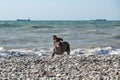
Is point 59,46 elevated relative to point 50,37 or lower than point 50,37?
elevated

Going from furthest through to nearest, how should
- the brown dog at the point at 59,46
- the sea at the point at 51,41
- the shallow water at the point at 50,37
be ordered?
the shallow water at the point at 50,37 < the sea at the point at 51,41 < the brown dog at the point at 59,46

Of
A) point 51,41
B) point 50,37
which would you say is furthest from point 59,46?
point 50,37

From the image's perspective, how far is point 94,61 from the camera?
12031mm

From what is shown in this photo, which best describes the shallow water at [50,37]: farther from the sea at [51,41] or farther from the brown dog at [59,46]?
the brown dog at [59,46]

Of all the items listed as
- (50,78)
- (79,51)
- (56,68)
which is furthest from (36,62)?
(79,51)

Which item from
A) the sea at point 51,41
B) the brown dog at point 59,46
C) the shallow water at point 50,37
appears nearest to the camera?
the brown dog at point 59,46

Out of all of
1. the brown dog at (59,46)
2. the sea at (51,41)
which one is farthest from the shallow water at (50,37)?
the brown dog at (59,46)

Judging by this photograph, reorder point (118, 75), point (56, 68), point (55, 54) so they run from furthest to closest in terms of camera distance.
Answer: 1. point (55, 54)
2. point (56, 68)
3. point (118, 75)

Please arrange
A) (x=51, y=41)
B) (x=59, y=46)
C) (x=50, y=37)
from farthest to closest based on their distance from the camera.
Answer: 1. (x=50, y=37)
2. (x=51, y=41)
3. (x=59, y=46)

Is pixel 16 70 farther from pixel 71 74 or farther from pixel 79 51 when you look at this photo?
pixel 79 51

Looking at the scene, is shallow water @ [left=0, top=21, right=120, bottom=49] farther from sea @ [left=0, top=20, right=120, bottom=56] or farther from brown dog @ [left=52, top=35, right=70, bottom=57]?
brown dog @ [left=52, top=35, right=70, bottom=57]

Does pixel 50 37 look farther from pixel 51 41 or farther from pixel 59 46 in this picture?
pixel 59 46

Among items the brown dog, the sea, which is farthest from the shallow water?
the brown dog

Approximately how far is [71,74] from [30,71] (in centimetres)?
120
